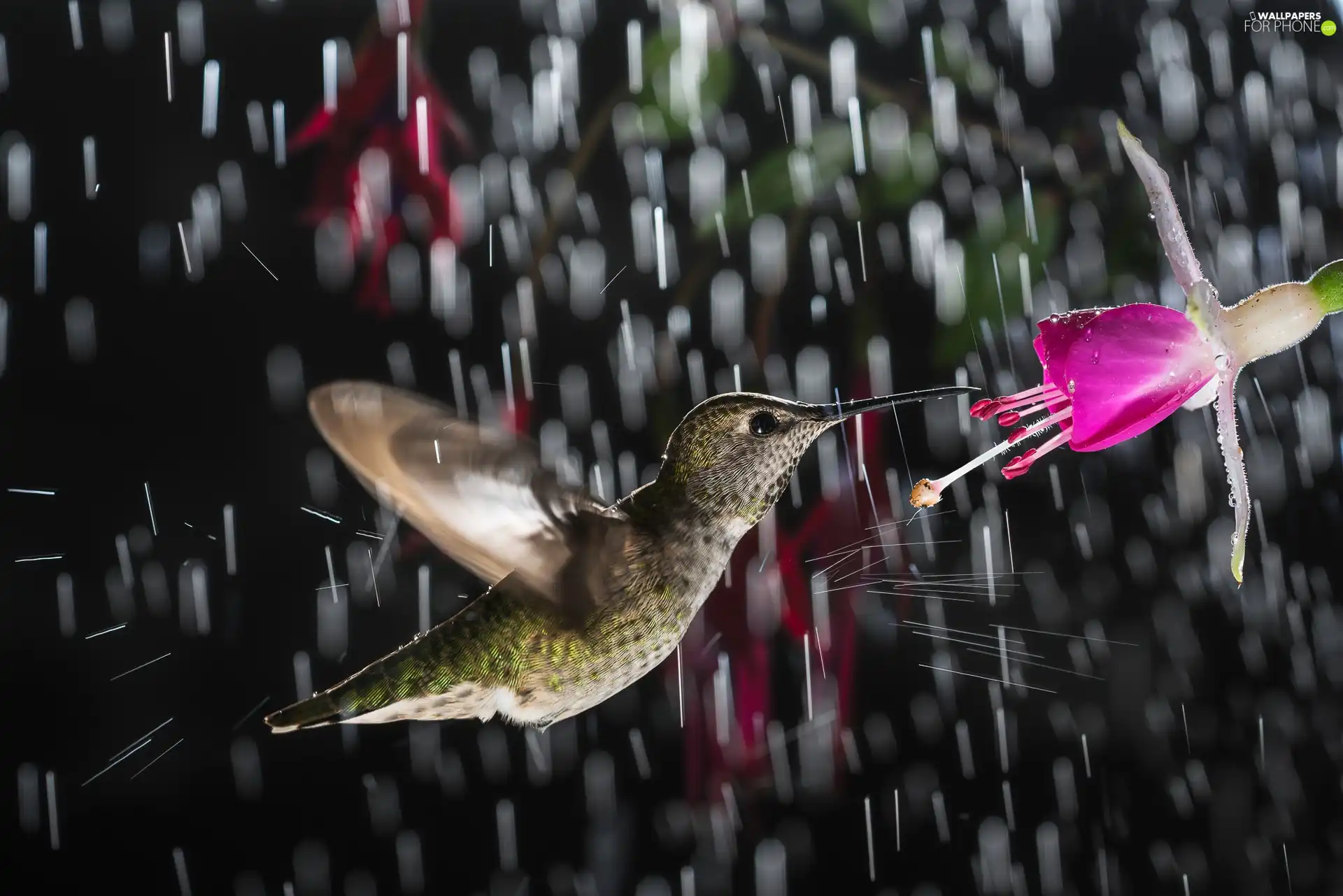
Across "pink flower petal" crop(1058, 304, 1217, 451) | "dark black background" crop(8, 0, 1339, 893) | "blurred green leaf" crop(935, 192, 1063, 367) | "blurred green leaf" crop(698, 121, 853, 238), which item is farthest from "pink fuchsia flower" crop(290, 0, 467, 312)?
"pink flower petal" crop(1058, 304, 1217, 451)

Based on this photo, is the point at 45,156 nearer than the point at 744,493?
No

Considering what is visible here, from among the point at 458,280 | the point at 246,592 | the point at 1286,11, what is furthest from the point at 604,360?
the point at 1286,11

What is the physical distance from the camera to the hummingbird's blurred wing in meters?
0.23

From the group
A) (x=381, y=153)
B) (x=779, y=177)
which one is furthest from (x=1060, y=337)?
(x=381, y=153)

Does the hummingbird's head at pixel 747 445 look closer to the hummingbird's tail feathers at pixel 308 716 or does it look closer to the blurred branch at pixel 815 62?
the hummingbird's tail feathers at pixel 308 716

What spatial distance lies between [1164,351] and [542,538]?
0.51ft

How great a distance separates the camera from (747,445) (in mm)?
241

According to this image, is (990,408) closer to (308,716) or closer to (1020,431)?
(1020,431)

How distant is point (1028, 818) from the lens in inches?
21.9

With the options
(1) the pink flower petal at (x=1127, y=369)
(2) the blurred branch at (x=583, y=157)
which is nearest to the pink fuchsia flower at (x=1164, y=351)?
(1) the pink flower petal at (x=1127, y=369)

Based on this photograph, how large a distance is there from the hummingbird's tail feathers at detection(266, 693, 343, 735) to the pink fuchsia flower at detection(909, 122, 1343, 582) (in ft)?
0.59

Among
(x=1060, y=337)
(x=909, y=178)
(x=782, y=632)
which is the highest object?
(x=909, y=178)

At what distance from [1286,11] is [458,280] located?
50 cm

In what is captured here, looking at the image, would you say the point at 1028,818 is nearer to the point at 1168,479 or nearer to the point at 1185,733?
the point at 1185,733
